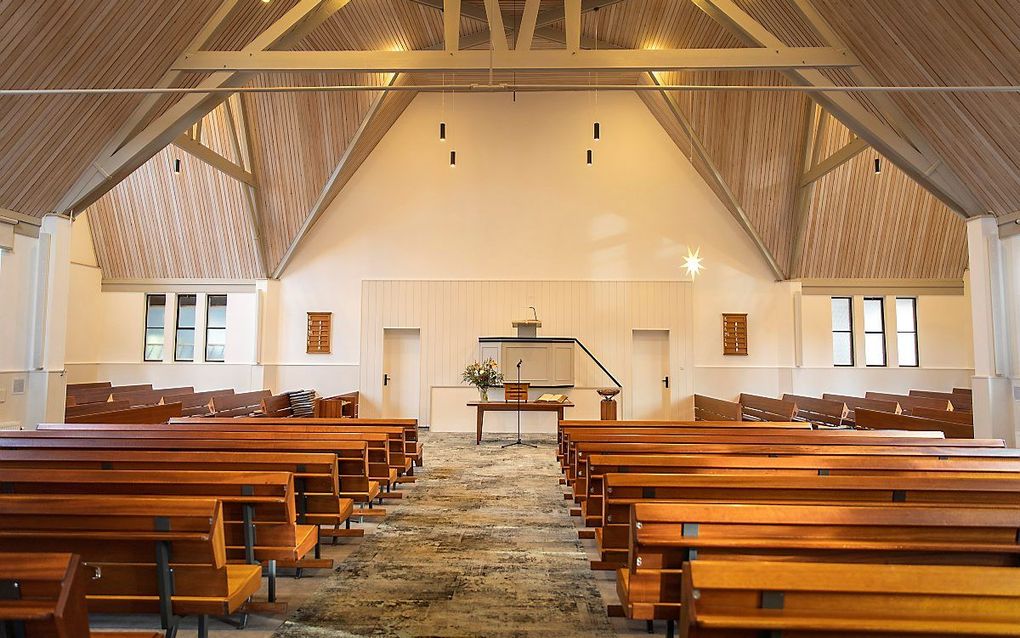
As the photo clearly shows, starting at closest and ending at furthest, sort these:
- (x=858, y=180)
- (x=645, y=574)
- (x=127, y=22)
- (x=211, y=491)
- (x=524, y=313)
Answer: (x=645, y=574)
(x=211, y=491)
(x=127, y=22)
(x=858, y=180)
(x=524, y=313)

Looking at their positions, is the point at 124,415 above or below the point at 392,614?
above

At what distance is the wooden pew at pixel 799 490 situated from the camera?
2.65 metres

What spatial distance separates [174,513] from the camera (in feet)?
6.66

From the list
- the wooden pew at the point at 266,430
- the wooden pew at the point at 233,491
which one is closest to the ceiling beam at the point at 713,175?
the wooden pew at the point at 266,430

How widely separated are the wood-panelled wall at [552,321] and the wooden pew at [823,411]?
6.43 ft

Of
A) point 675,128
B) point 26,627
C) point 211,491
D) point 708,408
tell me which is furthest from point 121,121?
point 708,408

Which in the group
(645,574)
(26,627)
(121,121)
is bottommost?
(645,574)

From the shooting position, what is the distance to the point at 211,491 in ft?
8.41

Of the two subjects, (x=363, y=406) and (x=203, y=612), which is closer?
(x=203, y=612)

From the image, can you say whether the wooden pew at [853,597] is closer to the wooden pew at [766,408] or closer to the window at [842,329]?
the wooden pew at [766,408]

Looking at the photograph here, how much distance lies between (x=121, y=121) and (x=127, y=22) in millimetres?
1224

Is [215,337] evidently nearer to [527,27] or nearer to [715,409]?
[527,27]

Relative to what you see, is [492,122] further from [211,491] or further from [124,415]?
[211,491]

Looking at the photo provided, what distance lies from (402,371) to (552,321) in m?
3.02
